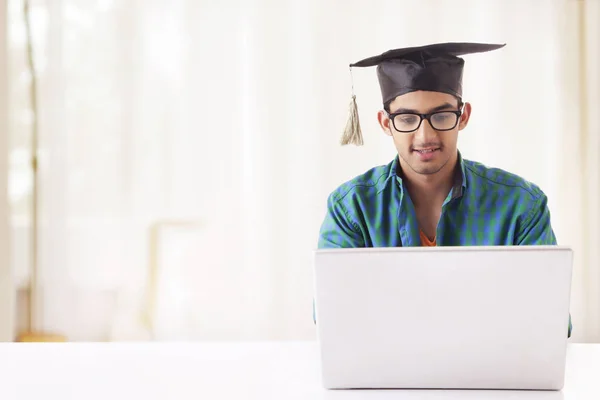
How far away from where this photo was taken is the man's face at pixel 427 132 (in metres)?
1.83

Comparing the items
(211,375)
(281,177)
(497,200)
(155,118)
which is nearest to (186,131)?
(155,118)

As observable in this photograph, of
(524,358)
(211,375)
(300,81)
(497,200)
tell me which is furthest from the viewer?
(300,81)

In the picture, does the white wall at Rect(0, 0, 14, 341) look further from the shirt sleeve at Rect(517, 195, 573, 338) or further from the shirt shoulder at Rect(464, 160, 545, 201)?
the shirt sleeve at Rect(517, 195, 573, 338)

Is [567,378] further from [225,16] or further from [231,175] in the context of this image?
[225,16]

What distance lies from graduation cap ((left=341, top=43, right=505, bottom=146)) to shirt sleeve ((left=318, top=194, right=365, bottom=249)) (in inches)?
12.7

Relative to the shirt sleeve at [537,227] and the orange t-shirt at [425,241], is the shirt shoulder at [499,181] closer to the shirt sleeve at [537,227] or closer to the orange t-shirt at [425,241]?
the shirt sleeve at [537,227]

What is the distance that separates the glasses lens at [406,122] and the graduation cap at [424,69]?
6 centimetres

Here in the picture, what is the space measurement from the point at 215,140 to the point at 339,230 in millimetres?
1026

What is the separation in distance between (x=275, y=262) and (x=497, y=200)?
1.11 meters

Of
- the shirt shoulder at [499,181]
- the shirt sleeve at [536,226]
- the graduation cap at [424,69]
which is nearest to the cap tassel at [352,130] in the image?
the graduation cap at [424,69]

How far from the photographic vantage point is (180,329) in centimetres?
273

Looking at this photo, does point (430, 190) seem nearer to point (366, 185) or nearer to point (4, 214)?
point (366, 185)

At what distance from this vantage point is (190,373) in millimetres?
943

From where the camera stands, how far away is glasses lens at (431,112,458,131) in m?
1.84
